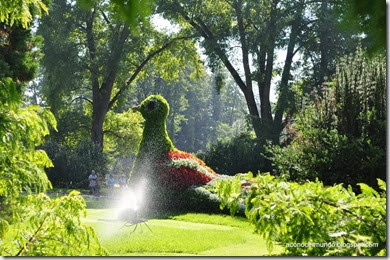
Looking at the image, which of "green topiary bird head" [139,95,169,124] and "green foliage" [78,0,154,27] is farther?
"green topiary bird head" [139,95,169,124]

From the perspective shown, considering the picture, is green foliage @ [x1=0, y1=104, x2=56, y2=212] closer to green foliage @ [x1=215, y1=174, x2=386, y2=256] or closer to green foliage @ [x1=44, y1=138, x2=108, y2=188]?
green foliage @ [x1=215, y1=174, x2=386, y2=256]

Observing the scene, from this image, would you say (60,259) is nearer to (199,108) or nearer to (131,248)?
(131,248)

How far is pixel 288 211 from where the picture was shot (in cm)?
200

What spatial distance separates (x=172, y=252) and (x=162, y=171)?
4.19 meters

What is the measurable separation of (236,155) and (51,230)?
12159mm

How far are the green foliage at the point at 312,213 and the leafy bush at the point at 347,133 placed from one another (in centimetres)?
416

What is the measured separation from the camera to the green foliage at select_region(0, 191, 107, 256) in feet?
7.14

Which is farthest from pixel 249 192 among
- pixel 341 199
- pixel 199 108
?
pixel 199 108

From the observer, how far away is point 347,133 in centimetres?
679

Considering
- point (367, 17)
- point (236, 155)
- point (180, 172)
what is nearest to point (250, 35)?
point (180, 172)

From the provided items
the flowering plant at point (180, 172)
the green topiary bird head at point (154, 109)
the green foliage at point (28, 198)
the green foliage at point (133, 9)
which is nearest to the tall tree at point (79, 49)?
the green topiary bird head at point (154, 109)

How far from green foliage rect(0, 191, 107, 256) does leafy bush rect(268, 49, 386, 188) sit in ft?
15.7

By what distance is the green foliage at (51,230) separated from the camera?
85.7 inches

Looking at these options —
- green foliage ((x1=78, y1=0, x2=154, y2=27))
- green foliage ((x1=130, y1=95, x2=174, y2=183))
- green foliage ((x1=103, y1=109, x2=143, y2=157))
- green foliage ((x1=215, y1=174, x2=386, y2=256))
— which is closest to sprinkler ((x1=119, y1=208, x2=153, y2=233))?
green foliage ((x1=130, y1=95, x2=174, y2=183))
